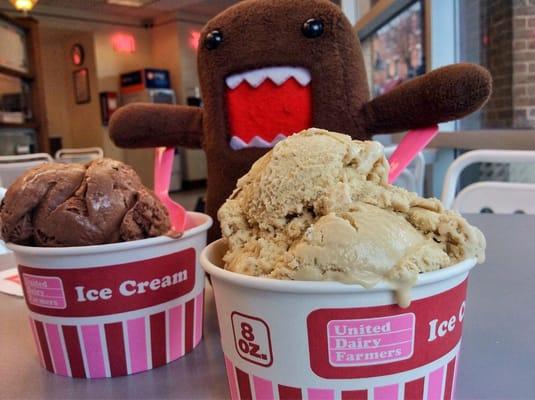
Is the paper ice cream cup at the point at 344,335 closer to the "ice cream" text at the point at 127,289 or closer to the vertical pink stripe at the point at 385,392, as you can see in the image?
the vertical pink stripe at the point at 385,392

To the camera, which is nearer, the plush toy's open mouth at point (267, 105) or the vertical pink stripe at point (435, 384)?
the vertical pink stripe at point (435, 384)

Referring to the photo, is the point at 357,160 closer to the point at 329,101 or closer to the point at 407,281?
the point at 407,281

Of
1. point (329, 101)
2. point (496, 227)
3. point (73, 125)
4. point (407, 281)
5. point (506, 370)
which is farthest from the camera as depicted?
point (73, 125)

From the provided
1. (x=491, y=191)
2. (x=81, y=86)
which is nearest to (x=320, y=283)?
(x=491, y=191)

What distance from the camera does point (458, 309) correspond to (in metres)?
0.29

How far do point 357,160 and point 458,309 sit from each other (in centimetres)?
11

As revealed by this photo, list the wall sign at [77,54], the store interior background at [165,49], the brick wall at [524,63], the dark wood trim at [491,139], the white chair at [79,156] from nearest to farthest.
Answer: the dark wood trim at [491,139] < the brick wall at [524,63] < the store interior background at [165,49] < the white chair at [79,156] < the wall sign at [77,54]

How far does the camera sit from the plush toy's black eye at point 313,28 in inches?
21.8

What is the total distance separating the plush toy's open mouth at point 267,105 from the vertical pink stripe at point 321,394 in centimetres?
35

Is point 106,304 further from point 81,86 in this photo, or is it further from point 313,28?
point 81,86

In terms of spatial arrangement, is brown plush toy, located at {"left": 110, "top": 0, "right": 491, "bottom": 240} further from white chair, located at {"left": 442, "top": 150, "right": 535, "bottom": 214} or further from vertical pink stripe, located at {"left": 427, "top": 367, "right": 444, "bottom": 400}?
white chair, located at {"left": 442, "top": 150, "right": 535, "bottom": 214}

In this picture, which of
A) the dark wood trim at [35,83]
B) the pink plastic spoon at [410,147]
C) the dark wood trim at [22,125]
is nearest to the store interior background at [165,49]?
the dark wood trim at [35,83]

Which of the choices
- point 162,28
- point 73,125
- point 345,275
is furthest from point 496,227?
point 73,125

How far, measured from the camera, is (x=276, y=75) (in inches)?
22.2
